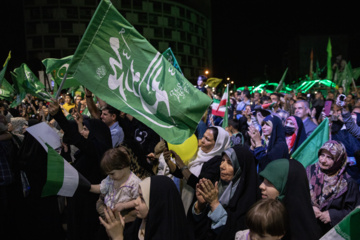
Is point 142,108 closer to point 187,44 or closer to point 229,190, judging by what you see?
point 229,190

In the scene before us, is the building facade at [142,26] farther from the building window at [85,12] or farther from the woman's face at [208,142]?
the woman's face at [208,142]

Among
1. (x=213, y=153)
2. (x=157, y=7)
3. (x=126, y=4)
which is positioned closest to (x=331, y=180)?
A: (x=213, y=153)

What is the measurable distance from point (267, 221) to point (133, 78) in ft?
5.80

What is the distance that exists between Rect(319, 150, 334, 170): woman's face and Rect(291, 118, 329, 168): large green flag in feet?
2.61

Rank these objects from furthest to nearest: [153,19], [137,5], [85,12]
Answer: [153,19], [137,5], [85,12]

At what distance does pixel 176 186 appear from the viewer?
262cm

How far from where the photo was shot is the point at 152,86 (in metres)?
3.08

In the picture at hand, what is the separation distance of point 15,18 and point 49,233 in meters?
40.2

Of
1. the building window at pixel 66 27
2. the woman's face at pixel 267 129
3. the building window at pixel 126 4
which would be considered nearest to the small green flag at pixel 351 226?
the woman's face at pixel 267 129

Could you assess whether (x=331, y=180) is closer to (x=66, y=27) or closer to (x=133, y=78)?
(x=133, y=78)

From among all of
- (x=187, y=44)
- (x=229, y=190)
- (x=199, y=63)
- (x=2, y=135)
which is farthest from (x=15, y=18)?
(x=229, y=190)


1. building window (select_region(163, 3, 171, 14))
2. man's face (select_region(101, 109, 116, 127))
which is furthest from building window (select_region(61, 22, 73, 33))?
man's face (select_region(101, 109, 116, 127))

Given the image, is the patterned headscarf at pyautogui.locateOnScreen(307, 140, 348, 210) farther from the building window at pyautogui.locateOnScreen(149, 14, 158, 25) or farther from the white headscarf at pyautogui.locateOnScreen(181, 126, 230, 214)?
the building window at pyautogui.locateOnScreen(149, 14, 158, 25)

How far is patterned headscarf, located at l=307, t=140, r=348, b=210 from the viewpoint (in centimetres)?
319
